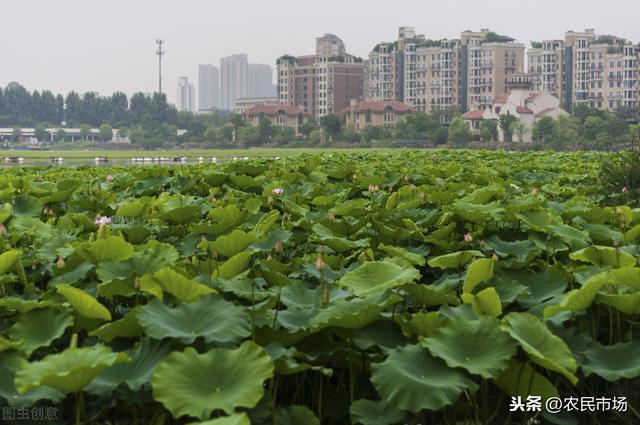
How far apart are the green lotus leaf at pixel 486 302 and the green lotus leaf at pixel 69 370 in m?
0.62

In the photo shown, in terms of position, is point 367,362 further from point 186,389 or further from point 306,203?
point 306,203

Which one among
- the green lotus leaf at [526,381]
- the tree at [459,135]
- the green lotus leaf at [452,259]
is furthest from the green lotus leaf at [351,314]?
the tree at [459,135]

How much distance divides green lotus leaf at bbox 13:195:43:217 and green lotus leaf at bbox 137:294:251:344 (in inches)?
62.0

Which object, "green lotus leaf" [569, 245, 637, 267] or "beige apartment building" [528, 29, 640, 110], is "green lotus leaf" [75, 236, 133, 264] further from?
"beige apartment building" [528, 29, 640, 110]

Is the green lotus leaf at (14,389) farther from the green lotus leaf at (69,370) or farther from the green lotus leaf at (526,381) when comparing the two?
the green lotus leaf at (526,381)

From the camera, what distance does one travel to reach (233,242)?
1938 mm

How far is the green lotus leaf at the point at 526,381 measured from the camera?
57.1 inches

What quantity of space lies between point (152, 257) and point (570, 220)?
1378 millimetres

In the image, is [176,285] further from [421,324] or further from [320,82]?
[320,82]

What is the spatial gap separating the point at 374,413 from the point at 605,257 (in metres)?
0.74

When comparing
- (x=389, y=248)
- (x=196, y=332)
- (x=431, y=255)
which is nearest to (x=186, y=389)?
(x=196, y=332)

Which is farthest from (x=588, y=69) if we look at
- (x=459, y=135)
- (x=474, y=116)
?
(x=459, y=135)

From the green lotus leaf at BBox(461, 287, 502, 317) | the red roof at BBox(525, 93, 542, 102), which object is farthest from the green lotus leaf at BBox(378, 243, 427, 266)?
the red roof at BBox(525, 93, 542, 102)

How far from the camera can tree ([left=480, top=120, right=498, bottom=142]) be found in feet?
215
